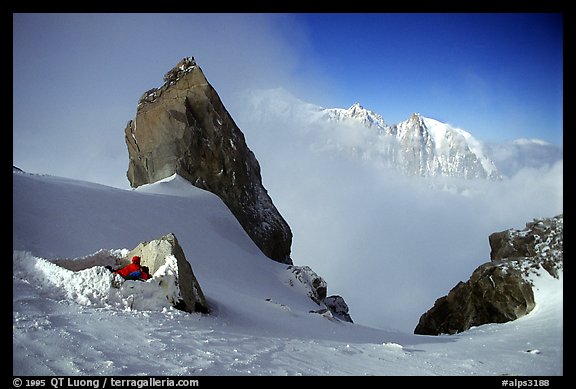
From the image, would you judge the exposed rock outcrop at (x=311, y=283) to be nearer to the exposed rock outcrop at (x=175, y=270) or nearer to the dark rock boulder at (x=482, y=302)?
the dark rock boulder at (x=482, y=302)

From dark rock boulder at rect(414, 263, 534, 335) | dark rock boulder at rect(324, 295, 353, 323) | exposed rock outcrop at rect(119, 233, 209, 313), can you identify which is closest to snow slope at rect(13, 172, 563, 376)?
exposed rock outcrop at rect(119, 233, 209, 313)

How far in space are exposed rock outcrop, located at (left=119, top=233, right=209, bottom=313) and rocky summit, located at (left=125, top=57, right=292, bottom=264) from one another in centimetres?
1614

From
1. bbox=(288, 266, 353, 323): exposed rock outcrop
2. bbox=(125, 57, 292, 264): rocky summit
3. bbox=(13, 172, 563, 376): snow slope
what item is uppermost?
bbox=(125, 57, 292, 264): rocky summit

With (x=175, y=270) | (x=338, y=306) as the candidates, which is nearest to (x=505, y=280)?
(x=338, y=306)

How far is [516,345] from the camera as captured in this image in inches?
311

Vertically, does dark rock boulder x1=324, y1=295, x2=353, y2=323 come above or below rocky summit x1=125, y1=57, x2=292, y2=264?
below

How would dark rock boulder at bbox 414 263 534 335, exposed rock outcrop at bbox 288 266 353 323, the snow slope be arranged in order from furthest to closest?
exposed rock outcrop at bbox 288 266 353 323
dark rock boulder at bbox 414 263 534 335
the snow slope

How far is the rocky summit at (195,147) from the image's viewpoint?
83.2 ft

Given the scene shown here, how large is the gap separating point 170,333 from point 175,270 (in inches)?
77.9

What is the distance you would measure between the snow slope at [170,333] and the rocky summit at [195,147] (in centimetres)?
1171

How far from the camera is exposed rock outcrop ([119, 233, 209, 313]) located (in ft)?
25.6

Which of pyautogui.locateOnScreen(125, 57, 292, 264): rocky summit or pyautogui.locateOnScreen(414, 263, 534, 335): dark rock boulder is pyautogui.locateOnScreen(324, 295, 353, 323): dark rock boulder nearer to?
pyautogui.locateOnScreen(414, 263, 534, 335): dark rock boulder
